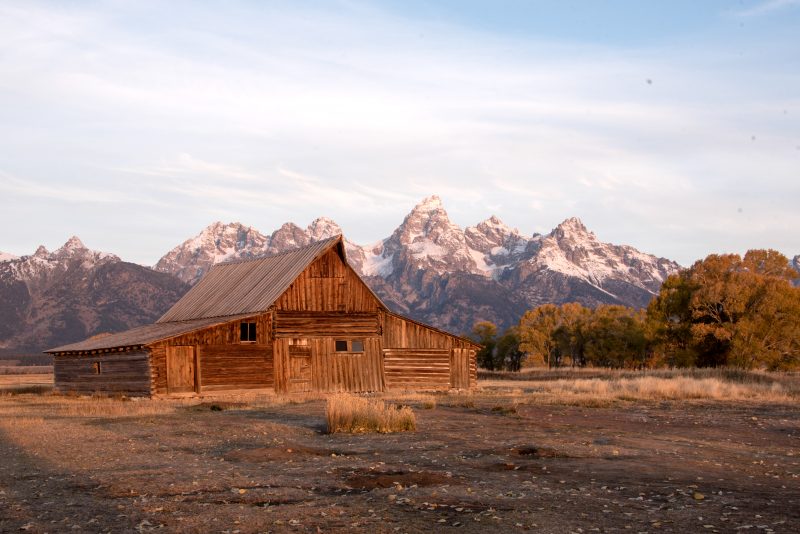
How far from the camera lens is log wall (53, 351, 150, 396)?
39.7 m

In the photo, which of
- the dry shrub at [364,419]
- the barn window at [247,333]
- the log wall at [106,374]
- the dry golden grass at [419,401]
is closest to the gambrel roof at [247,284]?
the barn window at [247,333]

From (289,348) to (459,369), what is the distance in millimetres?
9469

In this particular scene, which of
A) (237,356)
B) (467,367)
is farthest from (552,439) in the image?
(467,367)

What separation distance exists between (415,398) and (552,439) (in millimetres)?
16849

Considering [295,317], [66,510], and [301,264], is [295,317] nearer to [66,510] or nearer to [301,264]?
[301,264]

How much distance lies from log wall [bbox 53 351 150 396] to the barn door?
51.9 feet

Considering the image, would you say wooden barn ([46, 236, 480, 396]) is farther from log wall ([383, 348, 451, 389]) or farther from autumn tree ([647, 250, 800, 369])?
autumn tree ([647, 250, 800, 369])

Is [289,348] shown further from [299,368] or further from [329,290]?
[329,290]

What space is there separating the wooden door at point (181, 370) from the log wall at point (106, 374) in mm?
980

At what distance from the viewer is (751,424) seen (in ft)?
81.7

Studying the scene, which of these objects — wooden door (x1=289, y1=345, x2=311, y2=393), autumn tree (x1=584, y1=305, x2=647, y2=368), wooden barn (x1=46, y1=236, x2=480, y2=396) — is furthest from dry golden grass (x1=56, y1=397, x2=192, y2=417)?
autumn tree (x1=584, y1=305, x2=647, y2=368)

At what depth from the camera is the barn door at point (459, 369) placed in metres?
46.8

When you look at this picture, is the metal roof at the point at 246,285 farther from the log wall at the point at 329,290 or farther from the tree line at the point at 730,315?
the tree line at the point at 730,315

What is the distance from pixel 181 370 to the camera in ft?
130
